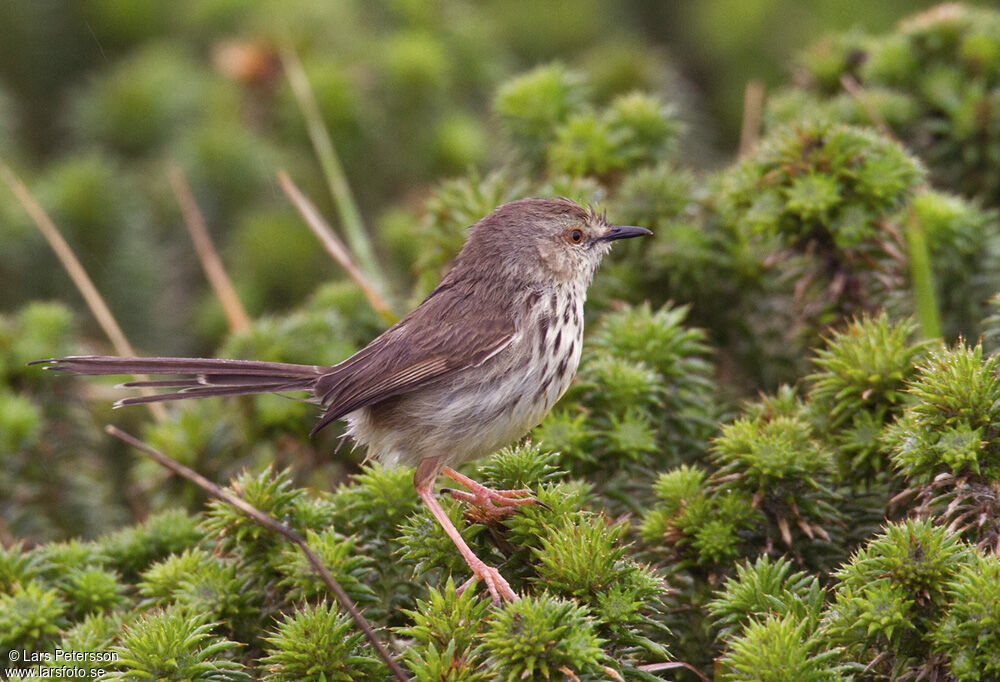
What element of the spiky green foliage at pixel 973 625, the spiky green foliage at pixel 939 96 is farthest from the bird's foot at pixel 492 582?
the spiky green foliage at pixel 939 96

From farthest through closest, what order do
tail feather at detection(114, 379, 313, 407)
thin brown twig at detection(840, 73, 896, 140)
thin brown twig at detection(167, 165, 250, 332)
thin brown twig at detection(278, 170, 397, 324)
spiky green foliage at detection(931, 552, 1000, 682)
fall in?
thin brown twig at detection(167, 165, 250, 332), thin brown twig at detection(840, 73, 896, 140), thin brown twig at detection(278, 170, 397, 324), tail feather at detection(114, 379, 313, 407), spiky green foliage at detection(931, 552, 1000, 682)

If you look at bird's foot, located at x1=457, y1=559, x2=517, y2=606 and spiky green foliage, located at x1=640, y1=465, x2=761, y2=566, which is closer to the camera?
bird's foot, located at x1=457, y1=559, x2=517, y2=606

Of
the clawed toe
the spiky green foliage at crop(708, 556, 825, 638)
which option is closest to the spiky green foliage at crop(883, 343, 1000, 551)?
the spiky green foliage at crop(708, 556, 825, 638)

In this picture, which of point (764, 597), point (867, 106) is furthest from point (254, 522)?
point (867, 106)

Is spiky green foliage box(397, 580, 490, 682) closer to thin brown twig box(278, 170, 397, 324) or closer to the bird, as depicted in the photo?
the bird

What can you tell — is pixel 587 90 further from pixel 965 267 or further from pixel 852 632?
pixel 852 632

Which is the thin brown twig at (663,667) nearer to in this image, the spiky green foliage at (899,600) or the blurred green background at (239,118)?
the spiky green foliage at (899,600)

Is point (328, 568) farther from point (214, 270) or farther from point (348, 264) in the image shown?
point (214, 270)
